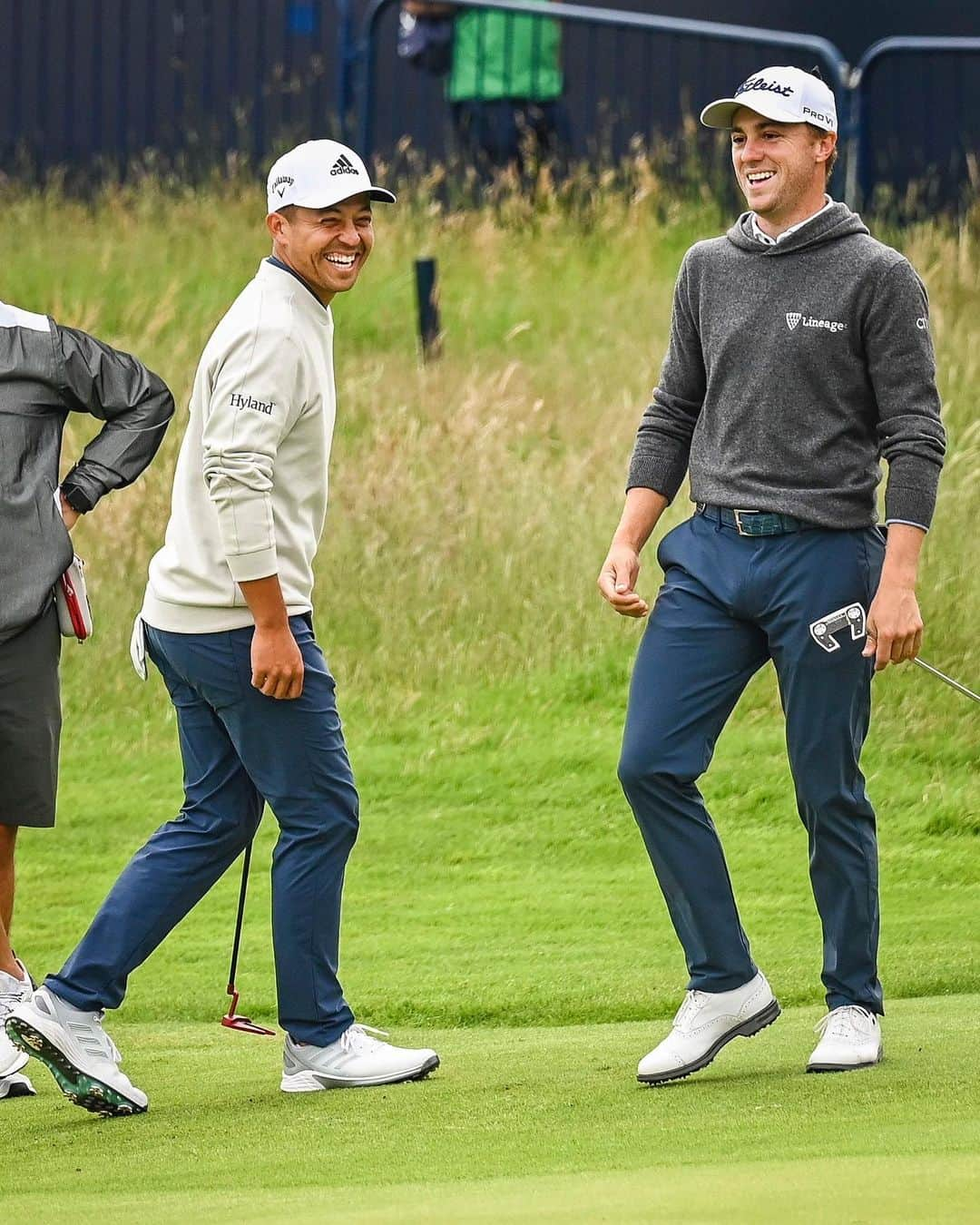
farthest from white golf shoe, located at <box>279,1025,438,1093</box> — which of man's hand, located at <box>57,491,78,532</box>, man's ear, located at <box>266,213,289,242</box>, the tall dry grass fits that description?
the tall dry grass

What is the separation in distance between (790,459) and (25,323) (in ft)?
→ 5.69

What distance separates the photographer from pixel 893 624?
4543 mm

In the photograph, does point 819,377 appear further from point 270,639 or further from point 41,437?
point 41,437

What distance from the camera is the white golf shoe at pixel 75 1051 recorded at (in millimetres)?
4563

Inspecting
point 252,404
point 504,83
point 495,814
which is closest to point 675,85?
point 504,83

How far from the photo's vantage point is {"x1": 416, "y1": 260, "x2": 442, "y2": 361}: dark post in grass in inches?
475

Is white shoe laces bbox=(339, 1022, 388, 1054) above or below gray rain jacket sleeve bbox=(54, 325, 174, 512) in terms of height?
below

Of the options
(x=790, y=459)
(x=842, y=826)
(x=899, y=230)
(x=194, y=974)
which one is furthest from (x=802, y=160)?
(x=899, y=230)

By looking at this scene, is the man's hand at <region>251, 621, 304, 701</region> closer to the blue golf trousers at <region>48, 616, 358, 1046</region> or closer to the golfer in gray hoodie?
the blue golf trousers at <region>48, 616, 358, 1046</region>

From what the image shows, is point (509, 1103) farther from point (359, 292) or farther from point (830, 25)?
point (830, 25)

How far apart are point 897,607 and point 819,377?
0.49 meters

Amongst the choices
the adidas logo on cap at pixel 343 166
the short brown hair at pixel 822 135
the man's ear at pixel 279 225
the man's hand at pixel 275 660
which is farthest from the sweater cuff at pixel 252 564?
the short brown hair at pixel 822 135

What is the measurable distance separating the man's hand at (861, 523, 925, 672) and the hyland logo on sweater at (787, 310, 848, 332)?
1.34 feet

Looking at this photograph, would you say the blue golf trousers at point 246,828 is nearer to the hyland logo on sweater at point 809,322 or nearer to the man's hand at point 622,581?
the man's hand at point 622,581
